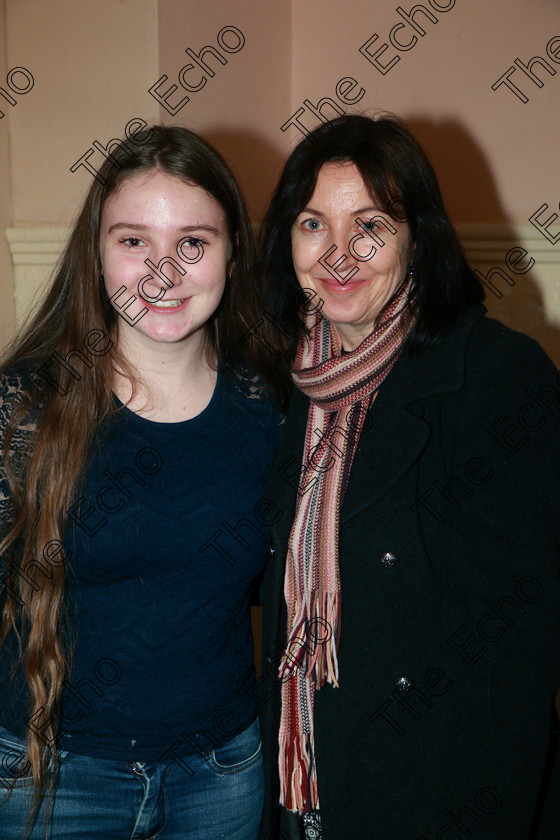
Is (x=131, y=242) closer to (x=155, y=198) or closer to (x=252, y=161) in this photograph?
(x=155, y=198)

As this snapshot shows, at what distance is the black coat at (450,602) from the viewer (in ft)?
3.62

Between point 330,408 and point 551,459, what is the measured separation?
35cm

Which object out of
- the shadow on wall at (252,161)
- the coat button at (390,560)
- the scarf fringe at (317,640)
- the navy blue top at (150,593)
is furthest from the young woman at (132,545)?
the shadow on wall at (252,161)

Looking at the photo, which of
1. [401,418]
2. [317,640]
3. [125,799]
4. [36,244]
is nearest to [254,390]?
[401,418]

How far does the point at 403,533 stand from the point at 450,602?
111 millimetres

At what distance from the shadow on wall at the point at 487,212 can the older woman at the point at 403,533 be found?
0.93 m

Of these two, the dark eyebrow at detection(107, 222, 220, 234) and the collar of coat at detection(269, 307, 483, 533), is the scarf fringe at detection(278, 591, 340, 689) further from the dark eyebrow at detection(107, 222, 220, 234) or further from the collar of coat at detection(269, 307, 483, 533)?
the dark eyebrow at detection(107, 222, 220, 234)

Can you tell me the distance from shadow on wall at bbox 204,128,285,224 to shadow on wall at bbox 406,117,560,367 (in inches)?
15.9

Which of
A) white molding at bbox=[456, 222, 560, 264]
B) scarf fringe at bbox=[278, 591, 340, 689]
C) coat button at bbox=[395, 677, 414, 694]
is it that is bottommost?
scarf fringe at bbox=[278, 591, 340, 689]

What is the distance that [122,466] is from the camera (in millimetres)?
1256

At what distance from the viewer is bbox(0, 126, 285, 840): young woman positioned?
1231 mm

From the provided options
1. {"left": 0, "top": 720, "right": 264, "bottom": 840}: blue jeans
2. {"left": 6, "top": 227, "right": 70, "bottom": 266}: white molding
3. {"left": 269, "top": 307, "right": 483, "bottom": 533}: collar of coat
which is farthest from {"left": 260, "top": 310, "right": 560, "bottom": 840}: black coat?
{"left": 6, "top": 227, "right": 70, "bottom": 266}: white molding

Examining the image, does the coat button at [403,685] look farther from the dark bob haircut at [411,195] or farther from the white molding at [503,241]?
the white molding at [503,241]

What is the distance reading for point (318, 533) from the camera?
1.23 metres
